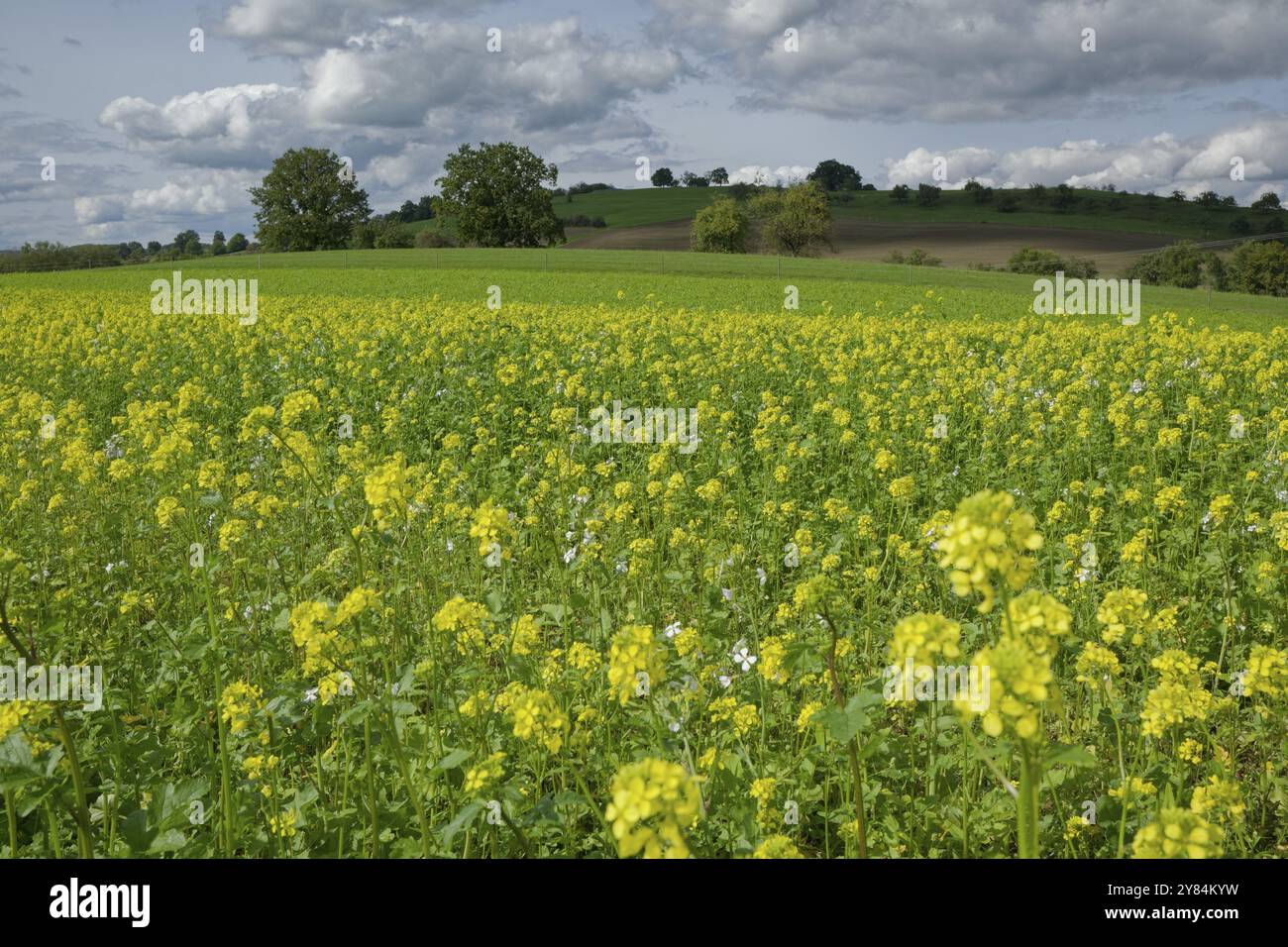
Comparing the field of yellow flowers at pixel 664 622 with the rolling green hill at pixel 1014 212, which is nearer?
the field of yellow flowers at pixel 664 622

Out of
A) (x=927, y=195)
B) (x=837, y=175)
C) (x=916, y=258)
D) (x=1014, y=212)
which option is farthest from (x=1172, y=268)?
(x=837, y=175)

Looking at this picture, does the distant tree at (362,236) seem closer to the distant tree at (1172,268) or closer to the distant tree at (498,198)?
the distant tree at (498,198)

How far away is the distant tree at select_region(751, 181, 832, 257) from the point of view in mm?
84375

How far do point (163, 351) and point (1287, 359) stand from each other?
18.1 metres

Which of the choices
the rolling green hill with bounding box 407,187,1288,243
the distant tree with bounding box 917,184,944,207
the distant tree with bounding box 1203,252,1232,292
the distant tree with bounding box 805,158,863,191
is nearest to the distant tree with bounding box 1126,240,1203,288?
the distant tree with bounding box 1203,252,1232,292

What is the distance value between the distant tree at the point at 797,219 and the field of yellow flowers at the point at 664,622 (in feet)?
251

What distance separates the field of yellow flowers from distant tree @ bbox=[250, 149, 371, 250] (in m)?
91.1

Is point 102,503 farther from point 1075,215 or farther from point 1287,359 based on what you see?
point 1075,215

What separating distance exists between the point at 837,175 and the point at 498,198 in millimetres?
75187

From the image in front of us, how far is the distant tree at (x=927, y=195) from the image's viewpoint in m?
122

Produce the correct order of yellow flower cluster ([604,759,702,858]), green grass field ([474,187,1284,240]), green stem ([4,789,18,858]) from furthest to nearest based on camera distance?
1. green grass field ([474,187,1284,240])
2. green stem ([4,789,18,858])
3. yellow flower cluster ([604,759,702,858])

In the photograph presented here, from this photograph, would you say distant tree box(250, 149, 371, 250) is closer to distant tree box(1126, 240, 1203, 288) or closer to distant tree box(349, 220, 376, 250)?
distant tree box(349, 220, 376, 250)

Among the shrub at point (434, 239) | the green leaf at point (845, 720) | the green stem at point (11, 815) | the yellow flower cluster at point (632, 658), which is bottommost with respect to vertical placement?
the green stem at point (11, 815)

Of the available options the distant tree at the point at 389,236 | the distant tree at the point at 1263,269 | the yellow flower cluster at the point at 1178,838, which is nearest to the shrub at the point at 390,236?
the distant tree at the point at 389,236
